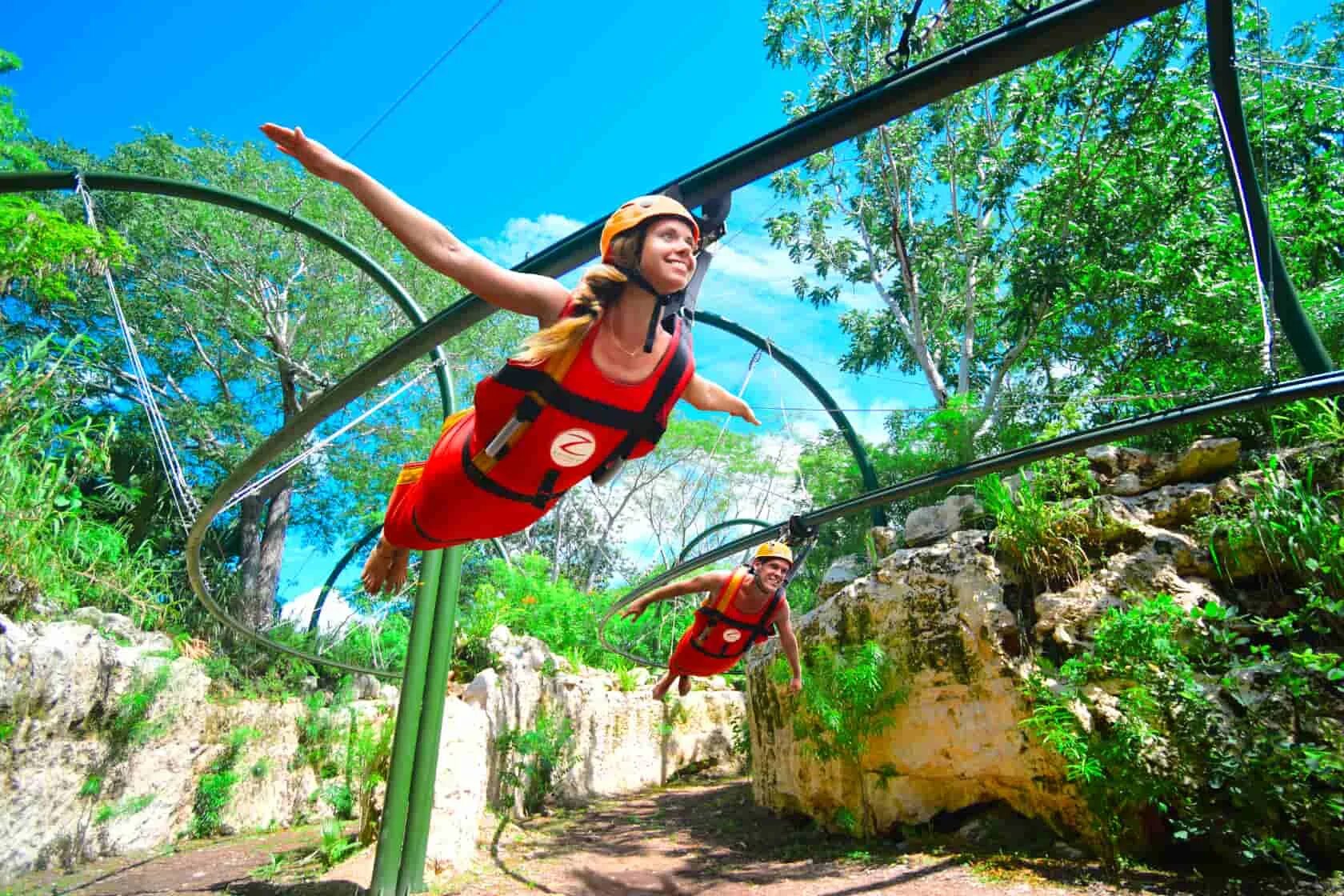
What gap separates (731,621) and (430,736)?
2300mm

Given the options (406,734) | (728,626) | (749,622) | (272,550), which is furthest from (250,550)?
(749,622)

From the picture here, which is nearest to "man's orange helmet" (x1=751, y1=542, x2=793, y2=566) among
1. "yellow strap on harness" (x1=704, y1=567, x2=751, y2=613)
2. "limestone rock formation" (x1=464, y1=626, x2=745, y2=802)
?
"yellow strap on harness" (x1=704, y1=567, x2=751, y2=613)

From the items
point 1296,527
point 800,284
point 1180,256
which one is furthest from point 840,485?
point 1296,527

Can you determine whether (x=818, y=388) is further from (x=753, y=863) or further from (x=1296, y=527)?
(x=753, y=863)

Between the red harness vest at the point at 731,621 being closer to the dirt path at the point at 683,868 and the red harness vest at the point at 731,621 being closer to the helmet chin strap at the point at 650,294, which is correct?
the dirt path at the point at 683,868

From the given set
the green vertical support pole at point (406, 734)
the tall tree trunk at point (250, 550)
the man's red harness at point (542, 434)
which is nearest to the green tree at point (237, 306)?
the tall tree trunk at point (250, 550)

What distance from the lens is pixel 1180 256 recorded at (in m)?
9.51

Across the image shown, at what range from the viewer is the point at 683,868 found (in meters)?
7.62

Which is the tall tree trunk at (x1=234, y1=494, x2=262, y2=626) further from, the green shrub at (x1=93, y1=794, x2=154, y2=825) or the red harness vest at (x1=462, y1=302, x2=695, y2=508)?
the red harness vest at (x1=462, y1=302, x2=695, y2=508)

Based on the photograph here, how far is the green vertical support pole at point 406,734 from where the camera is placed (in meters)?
5.41

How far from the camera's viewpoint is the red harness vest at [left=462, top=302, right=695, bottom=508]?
1.57 meters

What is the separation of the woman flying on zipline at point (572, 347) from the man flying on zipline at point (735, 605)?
3.45 m

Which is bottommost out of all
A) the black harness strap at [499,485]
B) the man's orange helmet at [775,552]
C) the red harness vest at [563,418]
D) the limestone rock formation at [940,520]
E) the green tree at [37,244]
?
the black harness strap at [499,485]

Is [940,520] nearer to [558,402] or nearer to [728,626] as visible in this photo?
[728,626]
